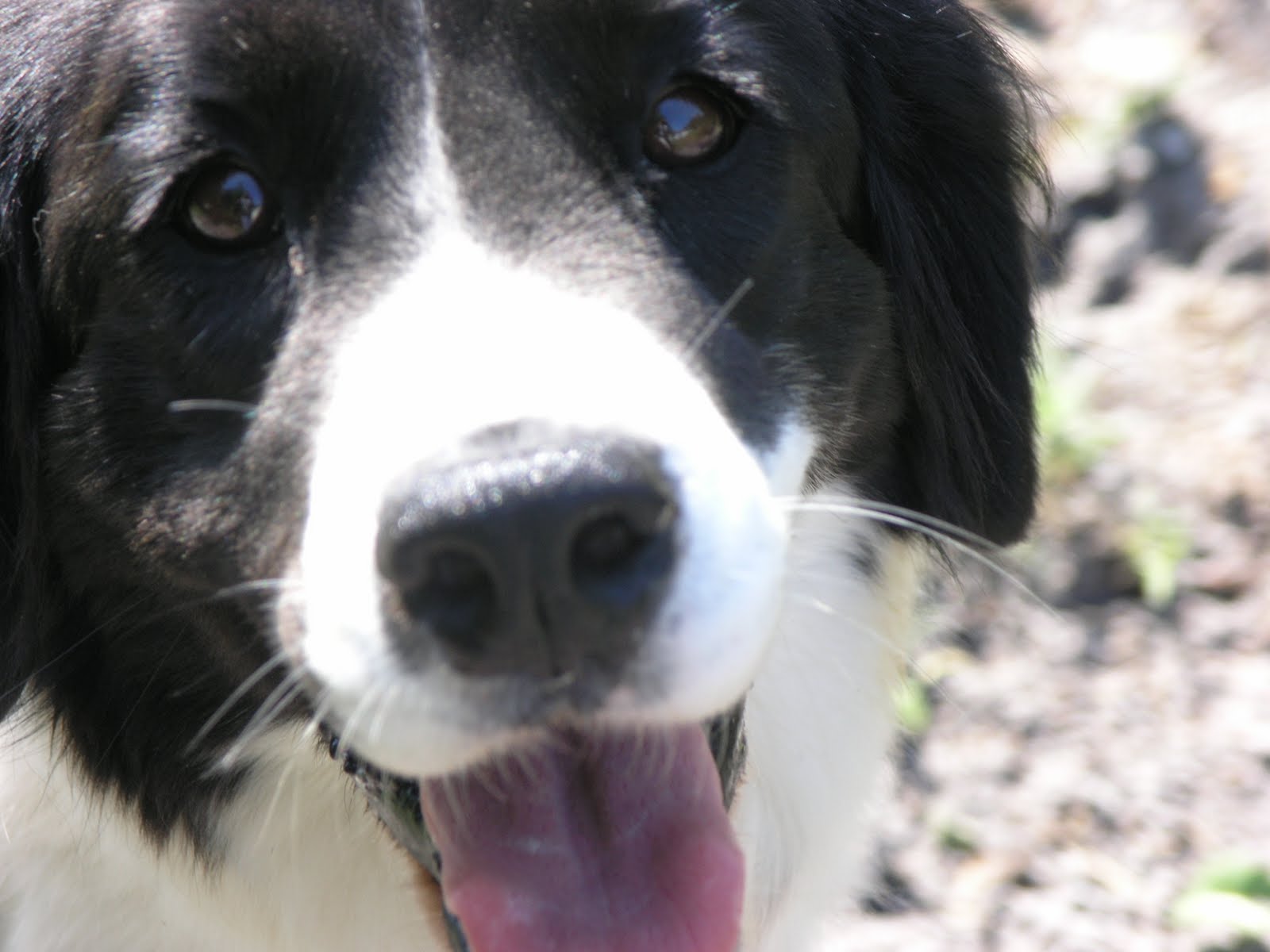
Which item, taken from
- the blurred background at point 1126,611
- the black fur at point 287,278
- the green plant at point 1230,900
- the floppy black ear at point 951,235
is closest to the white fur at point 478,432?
the black fur at point 287,278

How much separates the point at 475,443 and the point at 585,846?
0.73 m

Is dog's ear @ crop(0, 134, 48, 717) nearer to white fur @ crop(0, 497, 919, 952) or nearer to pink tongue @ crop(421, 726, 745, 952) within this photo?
white fur @ crop(0, 497, 919, 952)

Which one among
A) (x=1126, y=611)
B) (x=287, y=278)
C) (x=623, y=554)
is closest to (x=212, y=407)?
(x=287, y=278)

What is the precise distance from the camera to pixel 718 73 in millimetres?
2428

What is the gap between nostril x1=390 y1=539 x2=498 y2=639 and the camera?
6.00ft

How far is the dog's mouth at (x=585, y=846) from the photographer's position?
224cm

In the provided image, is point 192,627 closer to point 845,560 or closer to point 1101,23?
point 845,560

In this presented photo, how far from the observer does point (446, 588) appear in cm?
187

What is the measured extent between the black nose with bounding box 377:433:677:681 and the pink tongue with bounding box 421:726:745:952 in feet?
1.29

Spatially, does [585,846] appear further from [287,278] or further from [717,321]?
[287,278]

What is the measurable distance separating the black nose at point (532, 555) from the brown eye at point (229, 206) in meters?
0.68

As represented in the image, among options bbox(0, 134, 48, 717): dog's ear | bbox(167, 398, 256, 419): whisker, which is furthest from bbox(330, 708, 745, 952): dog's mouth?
bbox(0, 134, 48, 717): dog's ear

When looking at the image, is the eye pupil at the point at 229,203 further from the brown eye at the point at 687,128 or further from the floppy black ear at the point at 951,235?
the floppy black ear at the point at 951,235

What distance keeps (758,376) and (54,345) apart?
1.11 metres
